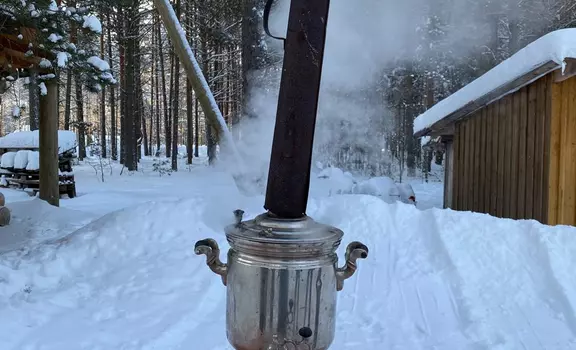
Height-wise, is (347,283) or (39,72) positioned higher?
(39,72)

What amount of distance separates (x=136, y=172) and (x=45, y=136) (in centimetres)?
974

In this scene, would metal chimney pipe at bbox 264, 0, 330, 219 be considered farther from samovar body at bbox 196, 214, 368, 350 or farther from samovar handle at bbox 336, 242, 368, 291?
samovar handle at bbox 336, 242, 368, 291

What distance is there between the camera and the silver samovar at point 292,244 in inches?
63.6

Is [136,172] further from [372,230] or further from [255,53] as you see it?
[372,230]

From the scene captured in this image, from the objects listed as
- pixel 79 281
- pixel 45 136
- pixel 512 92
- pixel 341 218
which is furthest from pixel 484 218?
pixel 45 136

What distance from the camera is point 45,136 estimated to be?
8.23 m

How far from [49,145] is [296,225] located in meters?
7.77

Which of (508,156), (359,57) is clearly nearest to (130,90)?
(359,57)

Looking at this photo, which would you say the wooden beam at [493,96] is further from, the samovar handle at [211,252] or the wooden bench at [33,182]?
the wooden bench at [33,182]

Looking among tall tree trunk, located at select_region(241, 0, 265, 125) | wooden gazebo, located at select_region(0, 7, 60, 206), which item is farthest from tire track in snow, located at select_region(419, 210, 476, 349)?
wooden gazebo, located at select_region(0, 7, 60, 206)

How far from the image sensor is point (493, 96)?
688cm

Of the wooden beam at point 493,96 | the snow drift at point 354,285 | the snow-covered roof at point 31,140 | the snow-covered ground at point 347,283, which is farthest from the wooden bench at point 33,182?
the wooden beam at point 493,96

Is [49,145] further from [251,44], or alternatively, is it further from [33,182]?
[251,44]

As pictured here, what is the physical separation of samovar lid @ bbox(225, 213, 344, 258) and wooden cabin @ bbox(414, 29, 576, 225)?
458cm
